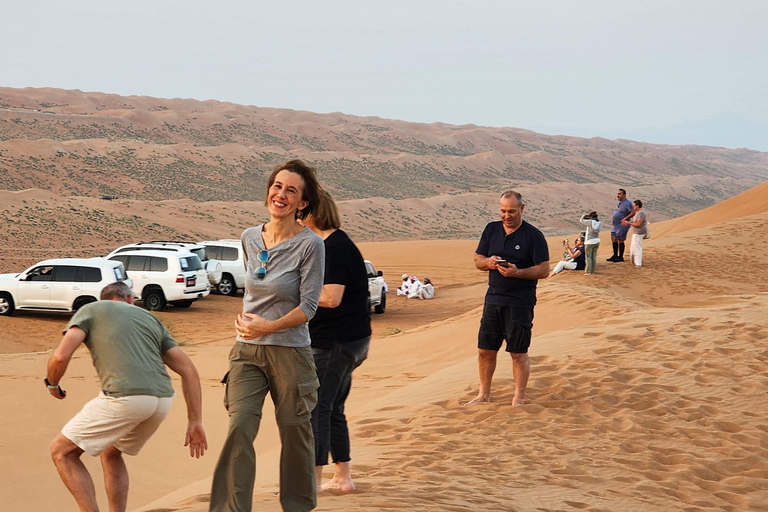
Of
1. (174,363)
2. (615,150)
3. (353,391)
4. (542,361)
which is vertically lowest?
(353,391)

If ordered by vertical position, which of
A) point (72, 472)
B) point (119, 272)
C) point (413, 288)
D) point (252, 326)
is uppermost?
point (252, 326)

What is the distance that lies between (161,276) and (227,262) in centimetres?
376

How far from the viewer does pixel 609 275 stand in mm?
19453

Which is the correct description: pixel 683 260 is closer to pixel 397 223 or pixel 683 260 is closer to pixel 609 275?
pixel 609 275

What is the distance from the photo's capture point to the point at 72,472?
14.7ft

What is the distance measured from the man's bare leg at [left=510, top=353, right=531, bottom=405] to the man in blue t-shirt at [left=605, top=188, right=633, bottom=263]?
450 inches

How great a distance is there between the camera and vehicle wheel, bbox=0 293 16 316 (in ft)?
66.2

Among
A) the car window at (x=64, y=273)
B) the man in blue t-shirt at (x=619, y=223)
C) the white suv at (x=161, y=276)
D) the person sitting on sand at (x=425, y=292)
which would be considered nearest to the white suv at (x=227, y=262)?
the white suv at (x=161, y=276)

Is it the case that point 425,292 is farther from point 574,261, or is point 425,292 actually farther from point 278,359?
point 278,359

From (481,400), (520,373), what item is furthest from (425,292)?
(520,373)

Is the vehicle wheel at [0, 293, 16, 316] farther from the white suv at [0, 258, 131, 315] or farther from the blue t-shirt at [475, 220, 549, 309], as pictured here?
the blue t-shirt at [475, 220, 549, 309]

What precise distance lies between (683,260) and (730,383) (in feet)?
43.6

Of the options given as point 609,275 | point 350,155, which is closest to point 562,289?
point 609,275

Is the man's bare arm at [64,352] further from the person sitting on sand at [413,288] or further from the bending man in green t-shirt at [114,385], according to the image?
the person sitting on sand at [413,288]
